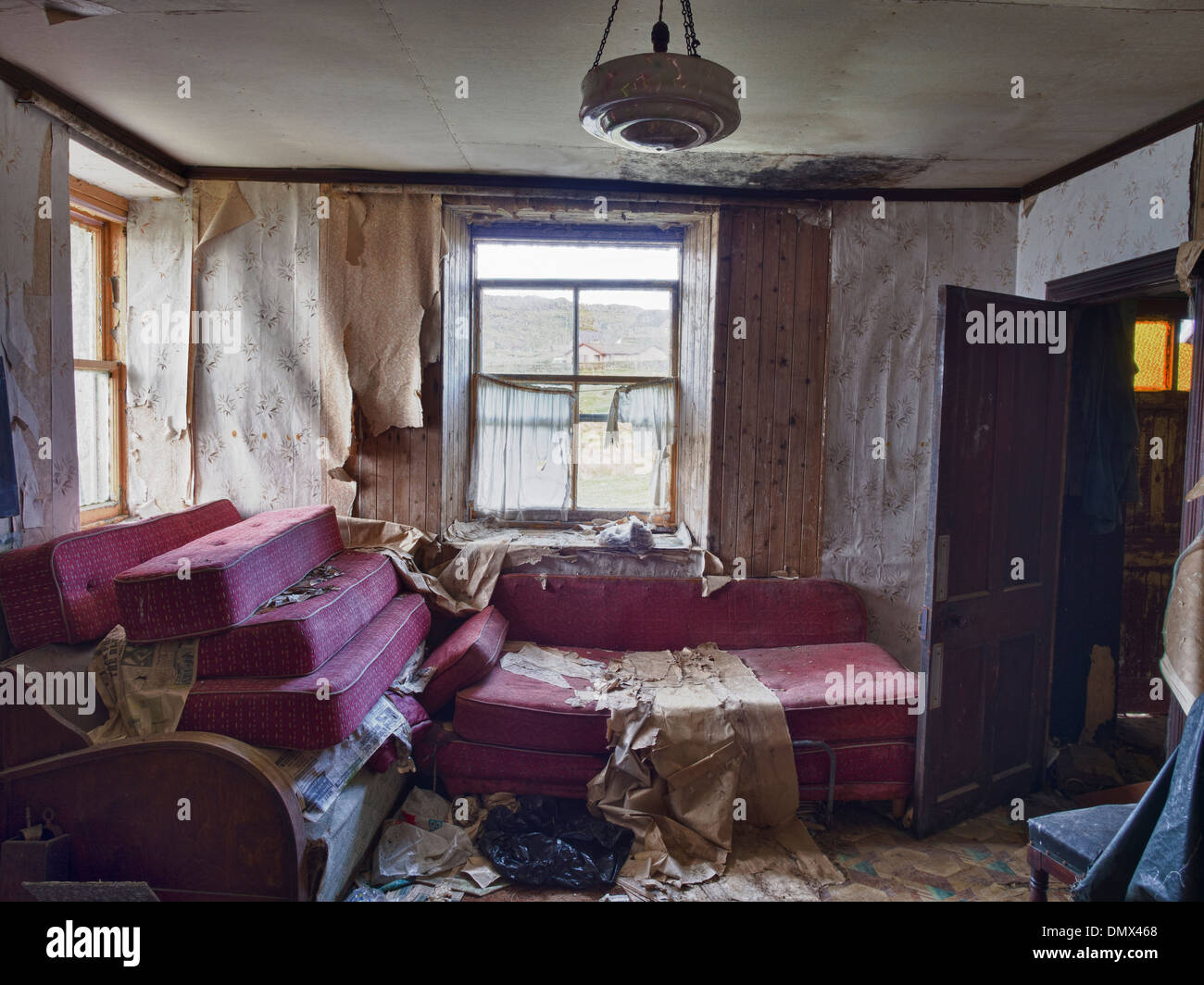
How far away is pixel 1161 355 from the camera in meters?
4.22

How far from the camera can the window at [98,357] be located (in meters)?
3.66

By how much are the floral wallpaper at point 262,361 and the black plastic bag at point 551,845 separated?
1950mm

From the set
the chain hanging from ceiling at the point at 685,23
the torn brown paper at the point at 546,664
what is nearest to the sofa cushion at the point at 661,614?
the torn brown paper at the point at 546,664

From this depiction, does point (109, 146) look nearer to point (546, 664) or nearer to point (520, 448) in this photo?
point (520, 448)

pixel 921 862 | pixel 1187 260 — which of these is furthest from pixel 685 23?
pixel 921 862

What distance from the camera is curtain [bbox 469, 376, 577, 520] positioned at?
4203 millimetres

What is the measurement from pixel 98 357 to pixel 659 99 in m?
3.21

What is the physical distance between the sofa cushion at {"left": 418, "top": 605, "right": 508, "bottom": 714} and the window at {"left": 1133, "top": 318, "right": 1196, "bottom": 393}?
376cm

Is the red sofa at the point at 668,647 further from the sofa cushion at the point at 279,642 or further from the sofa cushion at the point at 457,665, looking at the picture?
the sofa cushion at the point at 279,642

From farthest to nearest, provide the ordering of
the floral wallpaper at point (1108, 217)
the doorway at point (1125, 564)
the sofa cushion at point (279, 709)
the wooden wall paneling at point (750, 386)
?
the wooden wall paneling at point (750, 386) → the doorway at point (1125, 564) → the floral wallpaper at point (1108, 217) → the sofa cushion at point (279, 709)

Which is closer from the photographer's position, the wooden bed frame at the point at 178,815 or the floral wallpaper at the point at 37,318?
the wooden bed frame at the point at 178,815

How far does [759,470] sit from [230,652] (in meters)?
2.56

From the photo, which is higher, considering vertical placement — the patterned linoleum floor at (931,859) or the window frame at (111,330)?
the window frame at (111,330)

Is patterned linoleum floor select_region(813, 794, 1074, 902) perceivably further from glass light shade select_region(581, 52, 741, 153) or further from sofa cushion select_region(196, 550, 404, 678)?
glass light shade select_region(581, 52, 741, 153)
